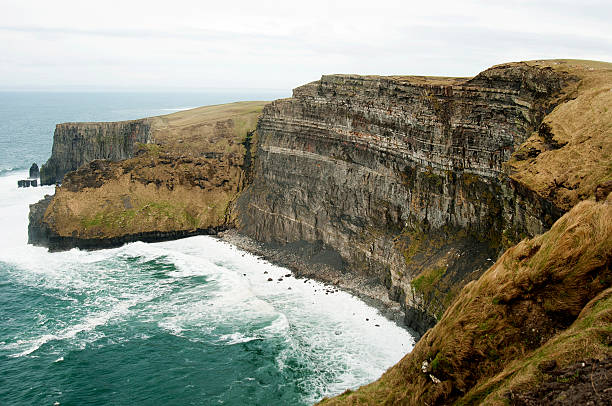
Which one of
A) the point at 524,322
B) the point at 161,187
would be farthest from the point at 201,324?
the point at 161,187

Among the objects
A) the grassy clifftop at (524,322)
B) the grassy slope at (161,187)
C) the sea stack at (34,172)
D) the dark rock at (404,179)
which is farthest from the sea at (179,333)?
the sea stack at (34,172)

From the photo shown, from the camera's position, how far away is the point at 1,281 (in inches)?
2530

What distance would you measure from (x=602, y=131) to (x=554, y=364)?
24490 mm

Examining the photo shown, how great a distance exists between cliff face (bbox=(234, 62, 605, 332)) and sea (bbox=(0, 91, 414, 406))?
23.2 ft

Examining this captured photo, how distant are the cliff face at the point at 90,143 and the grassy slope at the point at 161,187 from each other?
8.22 m

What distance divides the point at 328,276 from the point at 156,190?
40.0 m

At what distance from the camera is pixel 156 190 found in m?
86.8

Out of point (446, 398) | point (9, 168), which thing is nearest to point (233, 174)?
point (446, 398)

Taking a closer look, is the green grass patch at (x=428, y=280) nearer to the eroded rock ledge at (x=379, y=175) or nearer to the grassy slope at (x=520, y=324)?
the eroded rock ledge at (x=379, y=175)

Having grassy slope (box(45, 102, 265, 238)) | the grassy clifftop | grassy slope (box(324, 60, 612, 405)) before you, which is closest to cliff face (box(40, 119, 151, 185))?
grassy slope (box(45, 102, 265, 238))

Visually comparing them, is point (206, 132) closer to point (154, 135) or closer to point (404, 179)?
point (154, 135)

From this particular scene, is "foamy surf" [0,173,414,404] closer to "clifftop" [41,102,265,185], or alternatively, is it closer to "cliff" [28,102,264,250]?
"cliff" [28,102,264,250]

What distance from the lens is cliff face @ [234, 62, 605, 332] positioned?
155ft

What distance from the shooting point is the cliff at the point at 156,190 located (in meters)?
79.2
